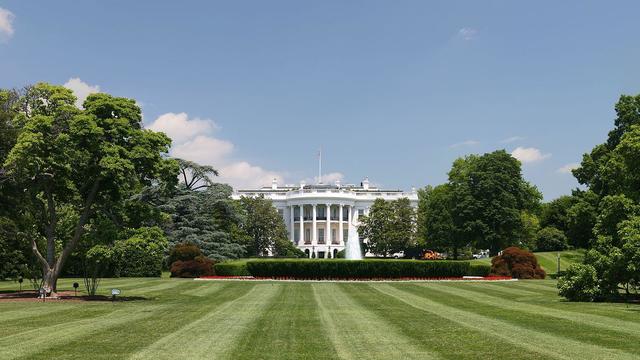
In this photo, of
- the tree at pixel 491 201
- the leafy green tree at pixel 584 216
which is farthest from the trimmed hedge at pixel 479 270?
the tree at pixel 491 201

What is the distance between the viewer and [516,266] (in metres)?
47.6

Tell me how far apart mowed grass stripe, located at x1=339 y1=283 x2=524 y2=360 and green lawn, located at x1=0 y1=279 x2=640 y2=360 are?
0.07ft

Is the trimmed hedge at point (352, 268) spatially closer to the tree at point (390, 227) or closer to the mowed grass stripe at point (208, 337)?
the mowed grass stripe at point (208, 337)

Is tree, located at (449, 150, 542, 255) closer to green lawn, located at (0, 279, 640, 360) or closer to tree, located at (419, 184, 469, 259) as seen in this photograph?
tree, located at (419, 184, 469, 259)

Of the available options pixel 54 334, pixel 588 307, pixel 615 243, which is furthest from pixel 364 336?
pixel 615 243

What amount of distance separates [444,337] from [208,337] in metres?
5.18

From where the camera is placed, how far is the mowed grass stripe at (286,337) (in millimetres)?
11469

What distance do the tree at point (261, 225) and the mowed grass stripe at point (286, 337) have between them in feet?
217

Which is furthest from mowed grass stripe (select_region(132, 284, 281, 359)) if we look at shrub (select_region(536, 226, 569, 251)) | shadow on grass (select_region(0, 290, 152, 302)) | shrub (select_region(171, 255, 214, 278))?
shrub (select_region(536, 226, 569, 251))

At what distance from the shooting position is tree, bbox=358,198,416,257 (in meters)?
88.1

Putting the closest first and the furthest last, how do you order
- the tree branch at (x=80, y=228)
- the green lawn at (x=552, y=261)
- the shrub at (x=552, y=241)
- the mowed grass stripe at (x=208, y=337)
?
the mowed grass stripe at (x=208, y=337) → the tree branch at (x=80, y=228) → the green lawn at (x=552, y=261) → the shrub at (x=552, y=241)

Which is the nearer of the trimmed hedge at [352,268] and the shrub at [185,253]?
the trimmed hedge at [352,268]

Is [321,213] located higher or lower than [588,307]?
higher

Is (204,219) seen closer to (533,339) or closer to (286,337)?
(286,337)
